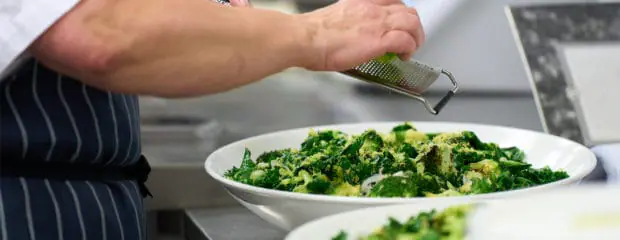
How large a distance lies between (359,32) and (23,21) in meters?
0.43

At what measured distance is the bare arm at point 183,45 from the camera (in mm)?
938

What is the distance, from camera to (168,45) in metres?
0.96

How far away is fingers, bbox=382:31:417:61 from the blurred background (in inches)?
28.7

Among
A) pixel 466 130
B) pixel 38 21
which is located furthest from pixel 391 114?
pixel 38 21

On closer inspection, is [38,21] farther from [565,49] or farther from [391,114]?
[391,114]

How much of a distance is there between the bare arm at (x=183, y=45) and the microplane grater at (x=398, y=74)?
21cm

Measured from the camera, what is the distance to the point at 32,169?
1.15 meters

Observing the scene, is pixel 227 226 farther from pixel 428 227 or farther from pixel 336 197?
pixel 428 227

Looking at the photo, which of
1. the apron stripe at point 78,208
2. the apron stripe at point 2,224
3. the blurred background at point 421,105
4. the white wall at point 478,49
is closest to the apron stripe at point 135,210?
the apron stripe at point 78,208

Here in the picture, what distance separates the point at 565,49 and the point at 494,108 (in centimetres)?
47

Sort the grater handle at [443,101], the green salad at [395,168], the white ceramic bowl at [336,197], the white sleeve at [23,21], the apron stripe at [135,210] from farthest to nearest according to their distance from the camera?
the grater handle at [443,101] < the apron stripe at [135,210] < the green salad at [395,168] < the white ceramic bowl at [336,197] < the white sleeve at [23,21]

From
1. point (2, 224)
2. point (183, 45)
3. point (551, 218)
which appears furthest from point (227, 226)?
point (551, 218)

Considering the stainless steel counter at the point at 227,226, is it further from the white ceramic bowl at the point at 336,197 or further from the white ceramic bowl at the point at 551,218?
the white ceramic bowl at the point at 551,218

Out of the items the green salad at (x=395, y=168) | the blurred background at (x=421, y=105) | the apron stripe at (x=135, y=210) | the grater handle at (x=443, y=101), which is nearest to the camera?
the green salad at (x=395, y=168)
